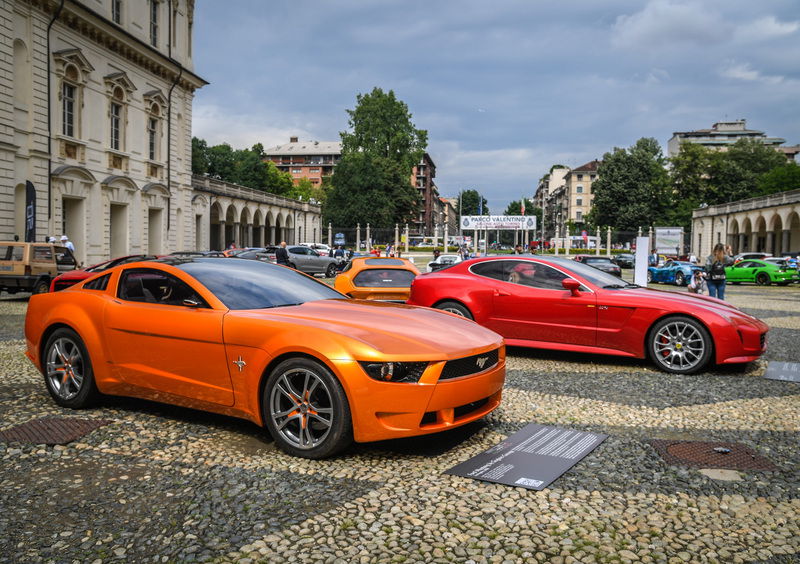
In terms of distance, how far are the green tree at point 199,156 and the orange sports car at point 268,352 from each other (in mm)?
77722

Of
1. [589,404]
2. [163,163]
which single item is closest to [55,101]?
[163,163]

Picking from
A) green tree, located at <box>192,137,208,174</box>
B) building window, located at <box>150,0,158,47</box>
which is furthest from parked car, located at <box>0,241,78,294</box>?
green tree, located at <box>192,137,208,174</box>

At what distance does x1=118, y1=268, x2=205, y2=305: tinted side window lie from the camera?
5262 mm

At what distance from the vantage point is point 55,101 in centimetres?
2730

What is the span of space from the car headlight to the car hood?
7 centimetres

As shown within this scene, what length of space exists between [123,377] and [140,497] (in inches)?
73.9

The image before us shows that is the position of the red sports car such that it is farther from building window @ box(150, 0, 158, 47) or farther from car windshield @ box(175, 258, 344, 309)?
building window @ box(150, 0, 158, 47)

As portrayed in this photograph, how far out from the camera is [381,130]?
72438mm

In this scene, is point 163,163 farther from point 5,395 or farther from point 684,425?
point 684,425

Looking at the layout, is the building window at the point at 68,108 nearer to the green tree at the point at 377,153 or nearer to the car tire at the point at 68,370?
the car tire at the point at 68,370

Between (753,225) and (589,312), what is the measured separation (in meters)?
67.4

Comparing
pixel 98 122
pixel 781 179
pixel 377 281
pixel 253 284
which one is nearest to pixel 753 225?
pixel 781 179

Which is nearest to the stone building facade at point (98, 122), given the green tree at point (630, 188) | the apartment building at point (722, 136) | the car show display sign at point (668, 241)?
the car show display sign at point (668, 241)

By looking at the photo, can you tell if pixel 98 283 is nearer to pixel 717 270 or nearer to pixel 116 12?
pixel 717 270
